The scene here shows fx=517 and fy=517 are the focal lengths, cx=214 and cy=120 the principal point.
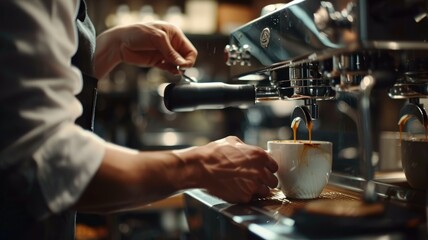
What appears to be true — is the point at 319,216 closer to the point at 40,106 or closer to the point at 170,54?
the point at 40,106

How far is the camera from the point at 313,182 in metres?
0.78

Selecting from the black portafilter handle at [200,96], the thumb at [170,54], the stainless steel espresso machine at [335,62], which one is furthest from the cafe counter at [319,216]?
the thumb at [170,54]

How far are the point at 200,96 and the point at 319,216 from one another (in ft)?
1.04

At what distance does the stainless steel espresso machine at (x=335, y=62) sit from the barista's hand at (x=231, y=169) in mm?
112

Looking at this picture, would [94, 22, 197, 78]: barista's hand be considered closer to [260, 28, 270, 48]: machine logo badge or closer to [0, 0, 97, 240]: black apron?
[0, 0, 97, 240]: black apron

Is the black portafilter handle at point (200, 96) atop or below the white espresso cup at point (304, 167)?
atop

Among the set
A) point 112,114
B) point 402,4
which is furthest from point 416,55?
point 112,114

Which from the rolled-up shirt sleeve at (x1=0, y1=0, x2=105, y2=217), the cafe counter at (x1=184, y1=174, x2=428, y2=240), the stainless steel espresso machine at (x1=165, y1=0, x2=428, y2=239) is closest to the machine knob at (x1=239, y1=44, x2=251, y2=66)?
the stainless steel espresso machine at (x1=165, y1=0, x2=428, y2=239)

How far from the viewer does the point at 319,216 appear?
55 centimetres

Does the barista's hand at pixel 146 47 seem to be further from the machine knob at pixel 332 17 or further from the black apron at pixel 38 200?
the machine knob at pixel 332 17

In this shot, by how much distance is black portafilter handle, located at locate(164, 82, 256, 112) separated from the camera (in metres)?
0.80

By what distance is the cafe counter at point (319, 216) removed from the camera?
538 mm

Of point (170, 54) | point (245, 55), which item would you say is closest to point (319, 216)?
point (245, 55)

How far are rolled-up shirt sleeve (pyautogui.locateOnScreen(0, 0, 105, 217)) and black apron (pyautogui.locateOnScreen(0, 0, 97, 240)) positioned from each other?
0.01 metres
